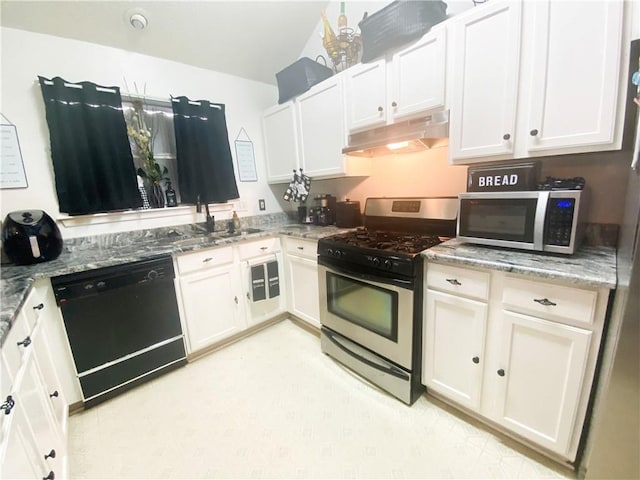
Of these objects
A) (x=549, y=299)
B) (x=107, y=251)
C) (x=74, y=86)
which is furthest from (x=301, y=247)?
(x=74, y=86)

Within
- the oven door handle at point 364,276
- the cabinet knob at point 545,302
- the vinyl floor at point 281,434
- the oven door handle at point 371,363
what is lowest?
the vinyl floor at point 281,434

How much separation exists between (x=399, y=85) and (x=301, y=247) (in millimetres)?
1385

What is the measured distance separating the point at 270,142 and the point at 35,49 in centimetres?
177

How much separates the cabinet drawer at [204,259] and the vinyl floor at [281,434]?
804 mm

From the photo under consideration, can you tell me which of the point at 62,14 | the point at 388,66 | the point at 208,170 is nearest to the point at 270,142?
the point at 208,170

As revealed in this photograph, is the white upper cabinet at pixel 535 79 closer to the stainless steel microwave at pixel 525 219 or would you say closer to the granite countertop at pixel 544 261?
the stainless steel microwave at pixel 525 219

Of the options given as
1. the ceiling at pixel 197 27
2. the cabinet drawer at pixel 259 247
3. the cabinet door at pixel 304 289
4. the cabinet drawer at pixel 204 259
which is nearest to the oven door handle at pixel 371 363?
the cabinet door at pixel 304 289

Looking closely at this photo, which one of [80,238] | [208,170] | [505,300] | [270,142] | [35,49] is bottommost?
[505,300]

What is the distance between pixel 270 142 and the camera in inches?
115

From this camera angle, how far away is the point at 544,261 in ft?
→ 4.01

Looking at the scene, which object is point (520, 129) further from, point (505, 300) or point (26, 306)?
point (26, 306)

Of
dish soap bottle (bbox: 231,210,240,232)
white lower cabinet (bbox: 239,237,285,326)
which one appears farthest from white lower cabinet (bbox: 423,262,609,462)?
dish soap bottle (bbox: 231,210,240,232)

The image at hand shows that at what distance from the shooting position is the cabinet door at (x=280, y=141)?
8.64ft

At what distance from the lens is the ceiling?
1813 mm
